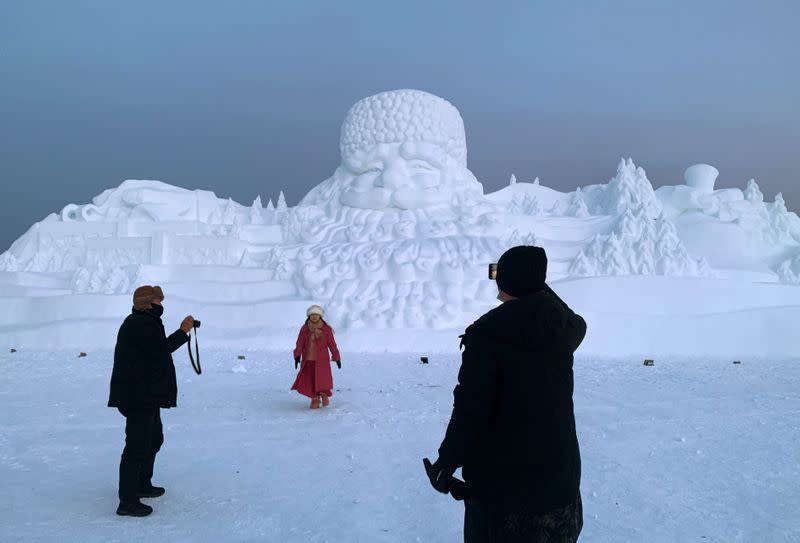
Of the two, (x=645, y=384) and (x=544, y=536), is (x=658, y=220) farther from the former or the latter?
(x=544, y=536)

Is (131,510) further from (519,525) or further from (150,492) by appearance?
(519,525)

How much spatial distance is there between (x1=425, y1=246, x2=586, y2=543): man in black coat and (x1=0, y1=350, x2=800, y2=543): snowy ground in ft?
5.07

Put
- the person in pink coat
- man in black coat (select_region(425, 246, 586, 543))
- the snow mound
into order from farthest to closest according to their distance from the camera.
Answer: the snow mound, the person in pink coat, man in black coat (select_region(425, 246, 586, 543))

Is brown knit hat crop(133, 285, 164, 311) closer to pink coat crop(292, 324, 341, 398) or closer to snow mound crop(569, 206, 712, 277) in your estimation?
pink coat crop(292, 324, 341, 398)

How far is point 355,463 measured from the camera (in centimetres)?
520

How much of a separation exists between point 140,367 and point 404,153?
55.4 ft

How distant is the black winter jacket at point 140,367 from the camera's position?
4023 mm

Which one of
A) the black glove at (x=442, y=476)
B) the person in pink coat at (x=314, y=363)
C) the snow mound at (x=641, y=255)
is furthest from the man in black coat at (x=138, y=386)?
the snow mound at (x=641, y=255)

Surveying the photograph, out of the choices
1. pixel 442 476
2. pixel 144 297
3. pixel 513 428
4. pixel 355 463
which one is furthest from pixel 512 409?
pixel 355 463

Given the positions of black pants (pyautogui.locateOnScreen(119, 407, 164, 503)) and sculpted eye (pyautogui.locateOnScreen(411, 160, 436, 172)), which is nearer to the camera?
black pants (pyautogui.locateOnScreen(119, 407, 164, 503))

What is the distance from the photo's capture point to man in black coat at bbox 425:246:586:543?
7.35 feet

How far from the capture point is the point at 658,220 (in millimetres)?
18625

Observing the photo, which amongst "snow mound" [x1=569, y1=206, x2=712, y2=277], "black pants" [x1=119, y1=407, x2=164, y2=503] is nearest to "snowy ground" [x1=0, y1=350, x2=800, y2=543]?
"black pants" [x1=119, y1=407, x2=164, y2=503]

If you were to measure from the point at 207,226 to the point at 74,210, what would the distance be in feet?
14.6
